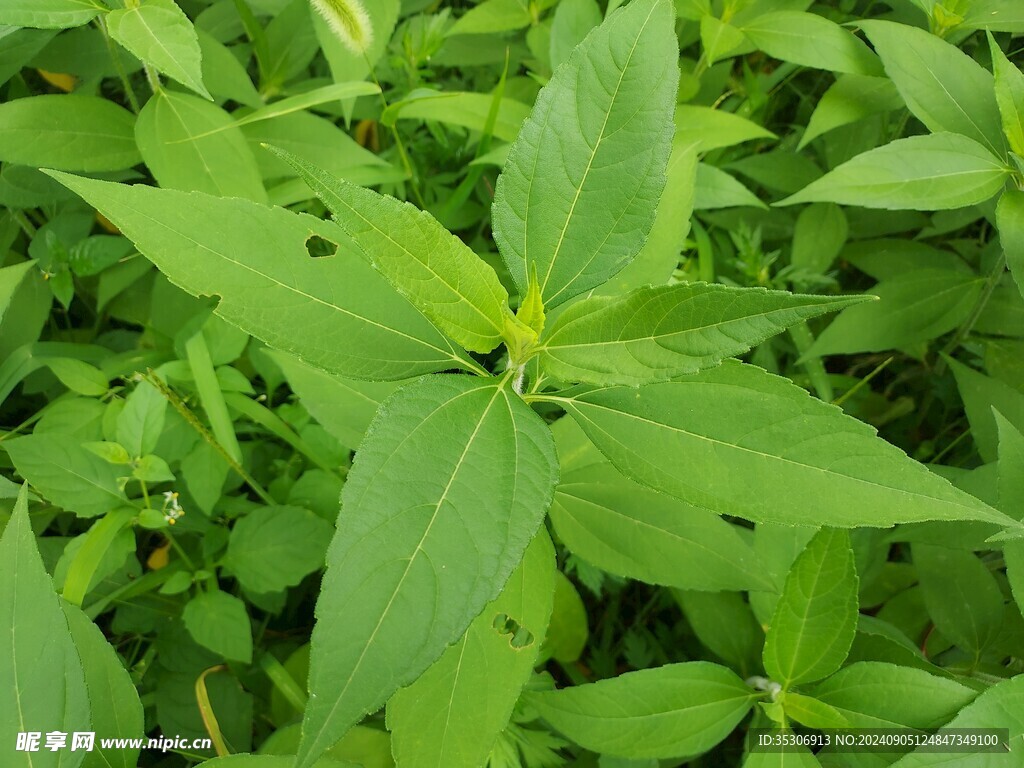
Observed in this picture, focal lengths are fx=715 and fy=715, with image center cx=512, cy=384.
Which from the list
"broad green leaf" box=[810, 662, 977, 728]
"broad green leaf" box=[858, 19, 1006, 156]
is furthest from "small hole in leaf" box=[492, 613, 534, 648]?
"broad green leaf" box=[858, 19, 1006, 156]

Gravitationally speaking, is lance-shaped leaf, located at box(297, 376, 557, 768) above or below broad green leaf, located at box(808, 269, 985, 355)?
above

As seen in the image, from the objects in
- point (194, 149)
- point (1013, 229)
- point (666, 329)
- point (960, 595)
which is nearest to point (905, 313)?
point (1013, 229)

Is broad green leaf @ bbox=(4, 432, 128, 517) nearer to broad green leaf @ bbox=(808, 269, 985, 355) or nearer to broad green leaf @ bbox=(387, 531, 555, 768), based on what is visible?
broad green leaf @ bbox=(387, 531, 555, 768)

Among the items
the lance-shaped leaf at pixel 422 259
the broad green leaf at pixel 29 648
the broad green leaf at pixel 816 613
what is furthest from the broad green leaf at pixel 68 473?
the broad green leaf at pixel 816 613

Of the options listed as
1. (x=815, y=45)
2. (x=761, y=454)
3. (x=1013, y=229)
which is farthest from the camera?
(x=815, y=45)

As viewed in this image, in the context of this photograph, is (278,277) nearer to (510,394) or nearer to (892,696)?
(510,394)

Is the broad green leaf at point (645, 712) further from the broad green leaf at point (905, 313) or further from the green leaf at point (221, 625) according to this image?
the broad green leaf at point (905, 313)
